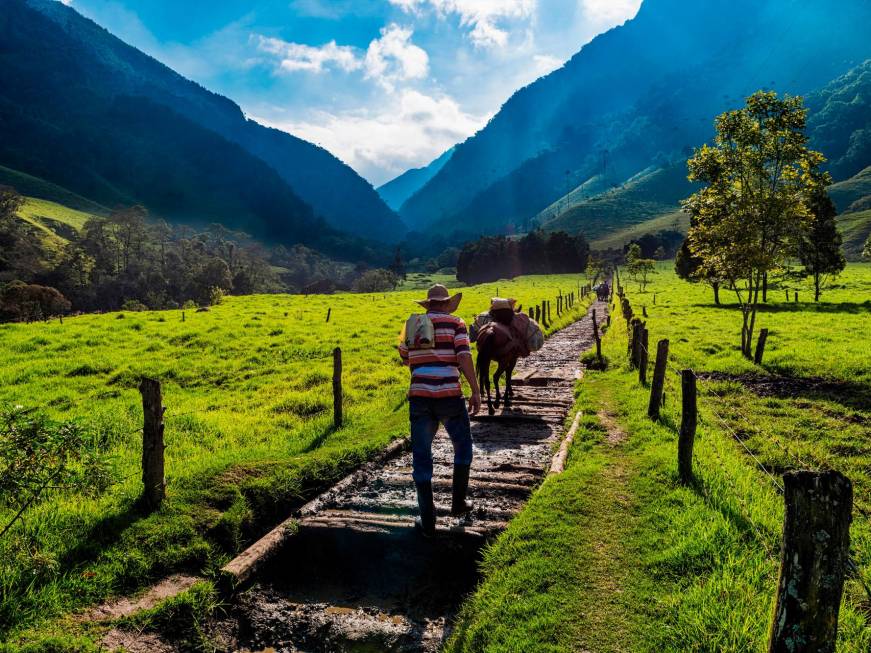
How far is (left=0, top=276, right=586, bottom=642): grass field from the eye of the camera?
17.2 ft

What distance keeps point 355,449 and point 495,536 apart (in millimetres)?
3833

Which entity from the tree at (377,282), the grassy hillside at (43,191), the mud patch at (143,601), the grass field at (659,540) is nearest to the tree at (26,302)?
the mud patch at (143,601)

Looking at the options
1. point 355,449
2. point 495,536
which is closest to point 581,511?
point 495,536

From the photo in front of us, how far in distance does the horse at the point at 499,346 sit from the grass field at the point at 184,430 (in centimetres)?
237

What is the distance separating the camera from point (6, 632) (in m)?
4.13

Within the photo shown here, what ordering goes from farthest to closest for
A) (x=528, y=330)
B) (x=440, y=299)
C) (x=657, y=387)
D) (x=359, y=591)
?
(x=528, y=330) < (x=657, y=387) < (x=440, y=299) < (x=359, y=591)

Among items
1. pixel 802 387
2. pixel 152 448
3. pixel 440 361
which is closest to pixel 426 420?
pixel 440 361

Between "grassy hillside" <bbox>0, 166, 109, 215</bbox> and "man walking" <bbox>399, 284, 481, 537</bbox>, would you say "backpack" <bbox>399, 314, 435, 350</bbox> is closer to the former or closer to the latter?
"man walking" <bbox>399, 284, 481, 537</bbox>

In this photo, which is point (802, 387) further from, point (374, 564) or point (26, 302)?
point (26, 302)

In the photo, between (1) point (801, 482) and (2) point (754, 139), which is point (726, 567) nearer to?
(1) point (801, 482)

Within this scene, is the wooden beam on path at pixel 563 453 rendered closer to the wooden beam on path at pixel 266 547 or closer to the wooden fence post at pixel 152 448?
the wooden beam on path at pixel 266 547

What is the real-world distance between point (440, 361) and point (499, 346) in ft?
21.4

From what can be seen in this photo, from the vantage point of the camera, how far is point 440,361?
19.6ft

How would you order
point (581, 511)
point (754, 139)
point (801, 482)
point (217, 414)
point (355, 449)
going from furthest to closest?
point (754, 139), point (217, 414), point (355, 449), point (581, 511), point (801, 482)
